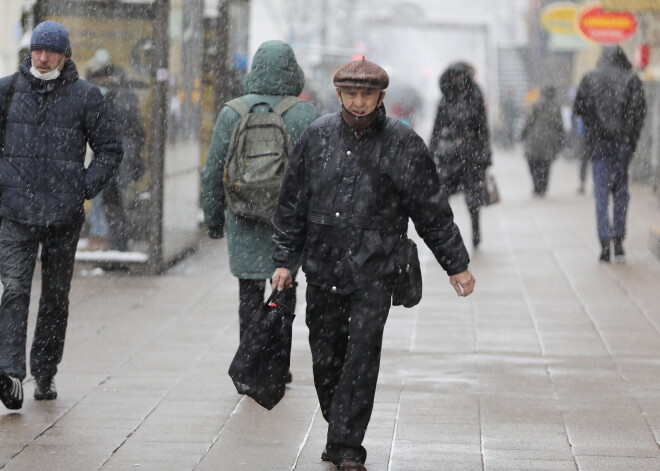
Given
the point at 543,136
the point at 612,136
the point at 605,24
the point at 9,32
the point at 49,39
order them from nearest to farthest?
the point at 49,39, the point at 612,136, the point at 9,32, the point at 543,136, the point at 605,24

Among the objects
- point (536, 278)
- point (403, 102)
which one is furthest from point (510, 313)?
point (403, 102)

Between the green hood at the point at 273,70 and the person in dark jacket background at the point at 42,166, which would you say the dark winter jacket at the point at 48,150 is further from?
the green hood at the point at 273,70

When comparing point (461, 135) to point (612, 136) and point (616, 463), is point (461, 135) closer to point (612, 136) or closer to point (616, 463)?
point (612, 136)

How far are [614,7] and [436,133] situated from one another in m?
3.93

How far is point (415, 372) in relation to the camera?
7.94 meters

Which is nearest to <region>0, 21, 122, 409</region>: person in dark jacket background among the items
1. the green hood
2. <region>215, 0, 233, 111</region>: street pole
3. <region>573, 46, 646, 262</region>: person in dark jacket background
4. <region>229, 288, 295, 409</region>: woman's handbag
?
the green hood

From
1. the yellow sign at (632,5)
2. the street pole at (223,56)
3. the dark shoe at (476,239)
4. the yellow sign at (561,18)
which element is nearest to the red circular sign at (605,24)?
the yellow sign at (561,18)

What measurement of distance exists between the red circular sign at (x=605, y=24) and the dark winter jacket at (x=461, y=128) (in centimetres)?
1165

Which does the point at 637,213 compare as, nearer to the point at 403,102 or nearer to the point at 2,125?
the point at 2,125

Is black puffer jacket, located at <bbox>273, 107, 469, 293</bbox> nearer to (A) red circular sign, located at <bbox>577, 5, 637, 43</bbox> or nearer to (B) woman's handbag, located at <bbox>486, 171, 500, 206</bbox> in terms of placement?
(B) woman's handbag, located at <bbox>486, 171, 500, 206</bbox>

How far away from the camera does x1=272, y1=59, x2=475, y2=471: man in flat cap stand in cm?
569

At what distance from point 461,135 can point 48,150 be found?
7.08 meters

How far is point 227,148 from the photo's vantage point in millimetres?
7270

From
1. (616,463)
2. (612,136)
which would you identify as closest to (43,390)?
(616,463)
